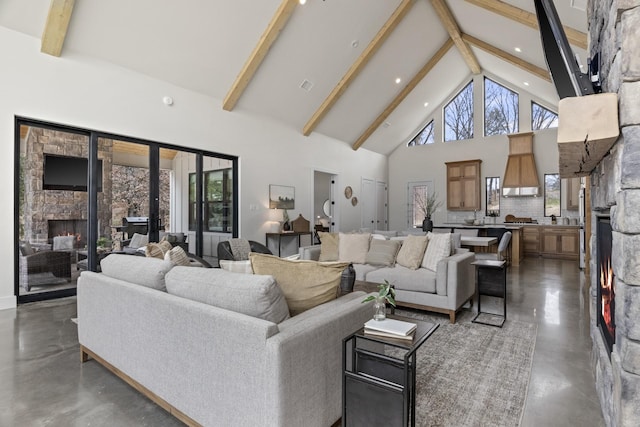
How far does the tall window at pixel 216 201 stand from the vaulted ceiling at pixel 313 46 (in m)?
1.30

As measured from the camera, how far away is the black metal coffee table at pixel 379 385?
1361mm

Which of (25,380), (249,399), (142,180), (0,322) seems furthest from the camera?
(142,180)

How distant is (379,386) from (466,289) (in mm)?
2819

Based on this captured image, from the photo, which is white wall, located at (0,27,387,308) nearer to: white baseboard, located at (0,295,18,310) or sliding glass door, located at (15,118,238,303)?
white baseboard, located at (0,295,18,310)

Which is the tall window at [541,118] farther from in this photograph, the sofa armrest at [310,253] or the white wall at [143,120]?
the sofa armrest at [310,253]

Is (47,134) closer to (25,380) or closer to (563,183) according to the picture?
(25,380)

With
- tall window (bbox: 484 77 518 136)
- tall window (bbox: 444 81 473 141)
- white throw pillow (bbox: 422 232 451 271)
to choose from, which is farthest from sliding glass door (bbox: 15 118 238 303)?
tall window (bbox: 484 77 518 136)

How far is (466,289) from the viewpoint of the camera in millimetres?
3834

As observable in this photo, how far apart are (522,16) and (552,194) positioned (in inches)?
208

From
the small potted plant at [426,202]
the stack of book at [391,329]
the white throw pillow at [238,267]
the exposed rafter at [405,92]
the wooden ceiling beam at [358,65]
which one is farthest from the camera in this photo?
A: the small potted plant at [426,202]

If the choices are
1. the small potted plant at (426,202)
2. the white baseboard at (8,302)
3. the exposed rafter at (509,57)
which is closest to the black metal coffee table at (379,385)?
the white baseboard at (8,302)

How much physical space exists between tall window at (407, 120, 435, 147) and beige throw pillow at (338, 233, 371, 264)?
7.14 meters

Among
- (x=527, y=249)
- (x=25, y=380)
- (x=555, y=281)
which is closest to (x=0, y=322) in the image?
(x=25, y=380)

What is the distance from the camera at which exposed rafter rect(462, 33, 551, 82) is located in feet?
22.1
